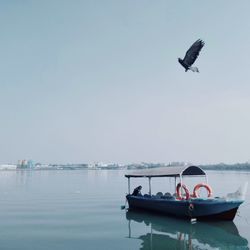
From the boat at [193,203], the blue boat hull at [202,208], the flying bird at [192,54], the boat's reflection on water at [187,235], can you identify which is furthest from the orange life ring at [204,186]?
the flying bird at [192,54]

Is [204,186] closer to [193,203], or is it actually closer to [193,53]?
[193,203]

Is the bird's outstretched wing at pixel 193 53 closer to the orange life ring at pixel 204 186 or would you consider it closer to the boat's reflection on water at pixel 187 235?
the boat's reflection on water at pixel 187 235

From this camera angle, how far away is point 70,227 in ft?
65.6

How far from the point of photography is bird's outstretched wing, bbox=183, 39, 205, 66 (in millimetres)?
11852

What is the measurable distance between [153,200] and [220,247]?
8456mm

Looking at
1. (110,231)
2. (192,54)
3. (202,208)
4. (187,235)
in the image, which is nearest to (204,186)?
(202,208)

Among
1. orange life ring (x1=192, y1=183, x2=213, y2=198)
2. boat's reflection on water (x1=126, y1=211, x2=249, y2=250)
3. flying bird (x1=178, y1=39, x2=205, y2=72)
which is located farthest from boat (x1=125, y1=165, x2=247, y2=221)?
flying bird (x1=178, y1=39, x2=205, y2=72)

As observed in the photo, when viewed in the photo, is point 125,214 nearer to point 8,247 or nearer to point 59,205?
point 59,205

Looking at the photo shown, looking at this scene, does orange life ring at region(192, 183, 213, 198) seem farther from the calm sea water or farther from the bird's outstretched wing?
the bird's outstretched wing

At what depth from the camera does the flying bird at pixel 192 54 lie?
11806 mm

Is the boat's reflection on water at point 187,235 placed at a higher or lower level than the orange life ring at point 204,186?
lower

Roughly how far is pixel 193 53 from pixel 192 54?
0.06m

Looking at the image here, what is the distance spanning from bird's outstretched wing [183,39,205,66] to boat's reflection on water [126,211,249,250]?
890 cm

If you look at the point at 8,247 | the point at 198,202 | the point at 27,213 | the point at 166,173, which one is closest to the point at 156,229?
the point at 198,202
